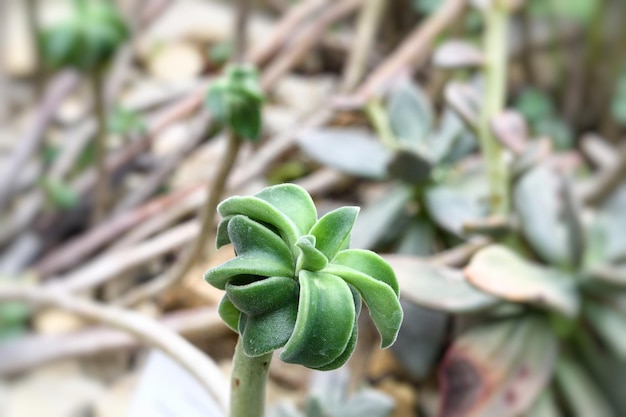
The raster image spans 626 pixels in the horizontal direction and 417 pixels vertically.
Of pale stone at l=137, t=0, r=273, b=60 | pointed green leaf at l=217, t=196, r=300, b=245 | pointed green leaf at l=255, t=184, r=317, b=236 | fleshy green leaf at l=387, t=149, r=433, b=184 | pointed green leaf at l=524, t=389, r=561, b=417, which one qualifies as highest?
pale stone at l=137, t=0, r=273, b=60

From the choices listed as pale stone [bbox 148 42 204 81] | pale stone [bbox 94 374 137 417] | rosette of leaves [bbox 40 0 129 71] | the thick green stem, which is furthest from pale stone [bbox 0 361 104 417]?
pale stone [bbox 148 42 204 81]

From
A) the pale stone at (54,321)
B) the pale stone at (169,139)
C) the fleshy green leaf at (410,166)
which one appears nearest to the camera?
the fleshy green leaf at (410,166)

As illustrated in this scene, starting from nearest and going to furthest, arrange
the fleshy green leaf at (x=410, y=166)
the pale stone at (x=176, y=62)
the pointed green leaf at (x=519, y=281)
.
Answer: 1. the pointed green leaf at (x=519, y=281)
2. the fleshy green leaf at (x=410, y=166)
3. the pale stone at (x=176, y=62)

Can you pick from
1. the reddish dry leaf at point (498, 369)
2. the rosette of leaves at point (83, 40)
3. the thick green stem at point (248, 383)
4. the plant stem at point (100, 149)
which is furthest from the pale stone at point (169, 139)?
the thick green stem at point (248, 383)

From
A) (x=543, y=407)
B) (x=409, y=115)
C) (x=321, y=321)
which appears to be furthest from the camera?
(x=409, y=115)

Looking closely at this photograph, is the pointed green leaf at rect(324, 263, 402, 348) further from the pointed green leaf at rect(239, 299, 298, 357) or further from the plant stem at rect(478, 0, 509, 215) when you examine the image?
the plant stem at rect(478, 0, 509, 215)

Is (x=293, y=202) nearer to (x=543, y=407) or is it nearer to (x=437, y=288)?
(x=437, y=288)

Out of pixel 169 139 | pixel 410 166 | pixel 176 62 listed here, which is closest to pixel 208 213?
pixel 410 166

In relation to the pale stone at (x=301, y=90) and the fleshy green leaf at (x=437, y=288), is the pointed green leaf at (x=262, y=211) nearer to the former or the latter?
the fleshy green leaf at (x=437, y=288)
